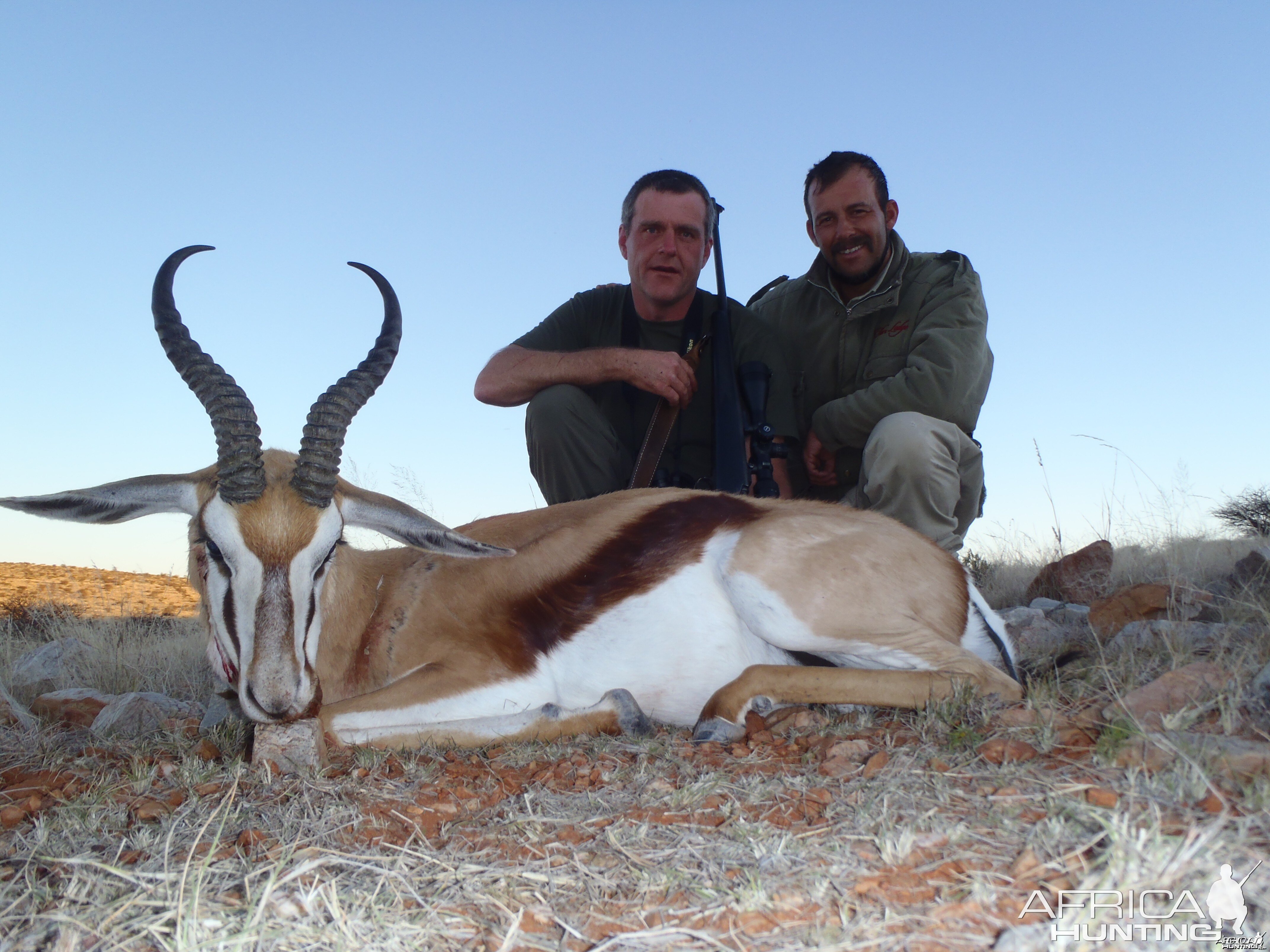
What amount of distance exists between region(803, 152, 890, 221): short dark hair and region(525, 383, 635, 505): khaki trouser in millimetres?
2416

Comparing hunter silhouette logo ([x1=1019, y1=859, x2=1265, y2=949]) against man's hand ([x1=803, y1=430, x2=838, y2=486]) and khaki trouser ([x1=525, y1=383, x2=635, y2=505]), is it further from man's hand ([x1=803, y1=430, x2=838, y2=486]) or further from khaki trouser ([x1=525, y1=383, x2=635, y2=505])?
man's hand ([x1=803, y1=430, x2=838, y2=486])

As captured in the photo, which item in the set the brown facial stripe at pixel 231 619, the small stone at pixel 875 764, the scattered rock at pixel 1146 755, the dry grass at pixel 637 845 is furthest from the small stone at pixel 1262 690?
the brown facial stripe at pixel 231 619

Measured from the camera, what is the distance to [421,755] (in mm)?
3303

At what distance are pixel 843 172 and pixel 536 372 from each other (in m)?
2.70

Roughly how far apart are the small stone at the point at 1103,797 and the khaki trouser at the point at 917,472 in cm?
343

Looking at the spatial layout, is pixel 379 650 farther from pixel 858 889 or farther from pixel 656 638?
pixel 858 889

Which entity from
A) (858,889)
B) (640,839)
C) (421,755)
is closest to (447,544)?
(421,755)

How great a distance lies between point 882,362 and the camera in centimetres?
629

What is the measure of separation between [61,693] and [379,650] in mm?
2158

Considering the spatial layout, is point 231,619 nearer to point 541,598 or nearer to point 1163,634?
point 541,598

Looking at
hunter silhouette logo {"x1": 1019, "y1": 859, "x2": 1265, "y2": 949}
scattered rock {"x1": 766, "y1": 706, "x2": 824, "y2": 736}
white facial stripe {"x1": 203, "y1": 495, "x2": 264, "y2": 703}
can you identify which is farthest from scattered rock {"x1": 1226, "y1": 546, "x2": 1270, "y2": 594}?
white facial stripe {"x1": 203, "y1": 495, "x2": 264, "y2": 703}

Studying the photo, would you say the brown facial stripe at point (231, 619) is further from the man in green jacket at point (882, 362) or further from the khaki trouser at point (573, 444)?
the man in green jacket at point (882, 362)

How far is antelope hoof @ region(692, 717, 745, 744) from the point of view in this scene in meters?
3.29

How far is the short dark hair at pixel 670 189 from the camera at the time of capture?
6613 mm
